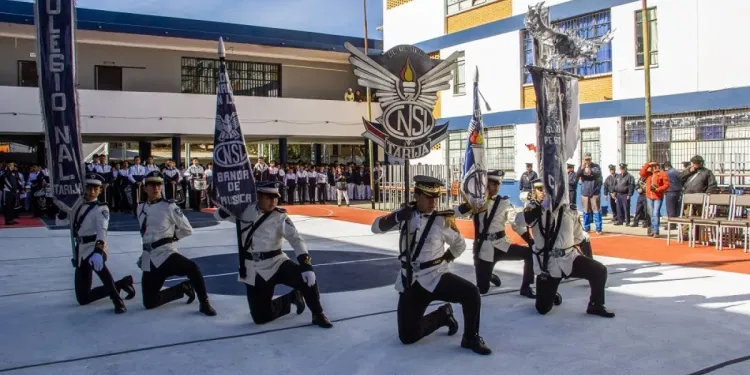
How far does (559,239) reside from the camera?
24.2ft

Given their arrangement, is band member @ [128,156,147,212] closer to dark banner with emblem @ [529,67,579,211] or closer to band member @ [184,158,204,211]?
band member @ [184,158,204,211]

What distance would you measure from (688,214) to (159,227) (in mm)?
11449

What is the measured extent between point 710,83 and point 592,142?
157 inches

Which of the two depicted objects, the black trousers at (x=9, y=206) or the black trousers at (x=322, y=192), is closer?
the black trousers at (x=9, y=206)

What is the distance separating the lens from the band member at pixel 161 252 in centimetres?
767

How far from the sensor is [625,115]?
1930cm

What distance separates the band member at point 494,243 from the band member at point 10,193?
15.4 meters

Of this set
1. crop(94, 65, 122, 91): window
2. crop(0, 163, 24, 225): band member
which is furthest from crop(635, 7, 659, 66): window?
crop(94, 65, 122, 91): window

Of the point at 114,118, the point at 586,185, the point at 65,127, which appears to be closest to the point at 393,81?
the point at 65,127

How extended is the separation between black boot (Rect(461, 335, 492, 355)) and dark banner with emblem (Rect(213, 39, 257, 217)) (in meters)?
2.74

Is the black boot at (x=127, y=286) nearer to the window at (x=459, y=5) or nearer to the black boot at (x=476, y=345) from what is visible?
the black boot at (x=476, y=345)

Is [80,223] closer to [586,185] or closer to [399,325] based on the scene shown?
[399,325]

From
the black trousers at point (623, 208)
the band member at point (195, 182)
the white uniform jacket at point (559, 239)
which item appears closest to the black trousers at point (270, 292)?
the white uniform jacket at point (559, 239)

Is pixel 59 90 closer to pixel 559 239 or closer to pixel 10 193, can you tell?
pixel 559 239
